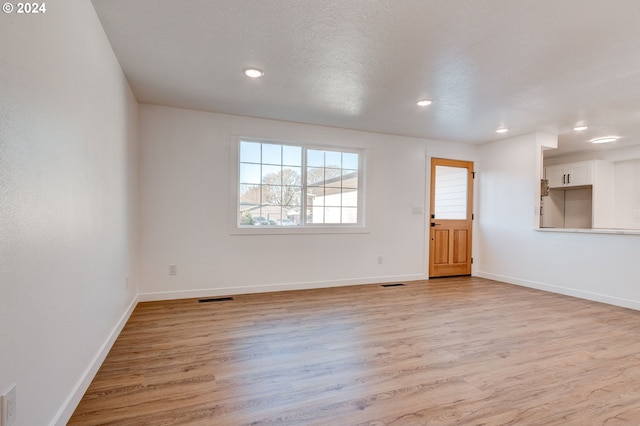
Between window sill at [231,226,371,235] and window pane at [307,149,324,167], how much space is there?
97 cm

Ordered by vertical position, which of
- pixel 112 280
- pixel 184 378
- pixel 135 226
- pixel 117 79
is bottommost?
pixel 184 378

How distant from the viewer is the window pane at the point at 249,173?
4312 millimetres

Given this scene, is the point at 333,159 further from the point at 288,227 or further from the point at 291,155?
the point at 288,227

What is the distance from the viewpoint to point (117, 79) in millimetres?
2719

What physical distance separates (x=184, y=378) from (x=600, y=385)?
2.76 m

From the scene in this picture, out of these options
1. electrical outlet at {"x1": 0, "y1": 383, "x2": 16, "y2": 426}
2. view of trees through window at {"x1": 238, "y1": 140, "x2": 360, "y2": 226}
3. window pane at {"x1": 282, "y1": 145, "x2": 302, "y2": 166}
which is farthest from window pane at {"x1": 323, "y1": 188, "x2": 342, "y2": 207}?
electrical outlet at {"x1": 0, "y1": 383, "x2": 16, "y2": 426}

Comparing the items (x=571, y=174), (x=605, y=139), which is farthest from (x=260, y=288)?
(x=571, y=174)

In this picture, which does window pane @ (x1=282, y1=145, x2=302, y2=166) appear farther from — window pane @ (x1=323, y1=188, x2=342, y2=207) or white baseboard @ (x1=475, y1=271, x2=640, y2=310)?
white baseboard @ (x1=475, y1=271, x2=640, y2=310)

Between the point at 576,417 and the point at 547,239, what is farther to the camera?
the point at 547,239

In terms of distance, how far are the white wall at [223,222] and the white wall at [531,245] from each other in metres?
1.75

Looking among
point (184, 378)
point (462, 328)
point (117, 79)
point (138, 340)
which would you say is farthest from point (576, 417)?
point (117, 79)

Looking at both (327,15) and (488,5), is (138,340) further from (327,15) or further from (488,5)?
(488,5)

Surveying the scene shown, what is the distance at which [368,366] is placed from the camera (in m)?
2.26

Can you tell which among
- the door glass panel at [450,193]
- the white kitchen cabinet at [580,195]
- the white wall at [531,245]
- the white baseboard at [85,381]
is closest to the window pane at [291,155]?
the door glass panel at [450,193]
